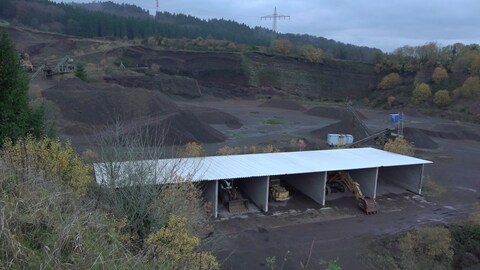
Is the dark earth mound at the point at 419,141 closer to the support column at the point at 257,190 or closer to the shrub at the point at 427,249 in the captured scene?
the support column at the point at 257,190

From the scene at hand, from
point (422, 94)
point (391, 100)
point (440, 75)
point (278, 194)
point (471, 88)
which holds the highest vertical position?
point (440, 75)

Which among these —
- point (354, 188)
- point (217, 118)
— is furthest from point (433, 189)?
point (217, 118)

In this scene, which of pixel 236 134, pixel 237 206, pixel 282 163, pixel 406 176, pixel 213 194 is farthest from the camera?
pixel 236 134

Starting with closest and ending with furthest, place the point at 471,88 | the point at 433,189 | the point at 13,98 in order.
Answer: the point at 13,98 < the point at 433,189 < the point at 471,88

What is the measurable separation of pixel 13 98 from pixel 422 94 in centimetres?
7432

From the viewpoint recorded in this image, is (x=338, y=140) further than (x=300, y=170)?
Yes

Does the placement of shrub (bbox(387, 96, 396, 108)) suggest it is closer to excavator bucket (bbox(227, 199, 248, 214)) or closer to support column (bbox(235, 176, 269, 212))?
support column (bbox(235, 176, 269, 212))

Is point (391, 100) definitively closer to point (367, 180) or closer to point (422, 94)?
point (422, 94)

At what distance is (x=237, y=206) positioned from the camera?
Answer: 76.4 ft

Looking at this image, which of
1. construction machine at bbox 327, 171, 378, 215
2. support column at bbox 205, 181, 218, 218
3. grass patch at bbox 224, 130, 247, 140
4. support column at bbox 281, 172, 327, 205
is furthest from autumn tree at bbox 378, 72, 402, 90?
support column at bbox 205, 181, 218, 218

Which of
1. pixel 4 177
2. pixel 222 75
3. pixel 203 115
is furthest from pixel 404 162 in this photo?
pixel 222 75

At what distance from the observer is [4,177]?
5.90 meters

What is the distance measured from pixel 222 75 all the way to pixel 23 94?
71518 millimetres

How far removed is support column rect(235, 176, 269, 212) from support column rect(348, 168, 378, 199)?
25.6 ft
